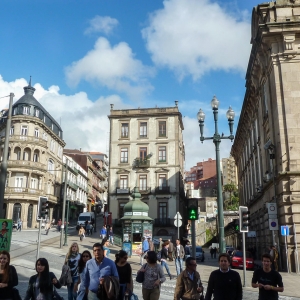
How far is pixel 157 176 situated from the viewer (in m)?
46.7

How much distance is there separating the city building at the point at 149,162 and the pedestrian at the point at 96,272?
128 ft

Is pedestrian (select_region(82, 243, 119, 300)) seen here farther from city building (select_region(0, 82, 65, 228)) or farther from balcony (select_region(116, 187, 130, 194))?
city building (select_region(0, 82, 65, 228))

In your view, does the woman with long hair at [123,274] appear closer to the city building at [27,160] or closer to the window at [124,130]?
A: the window at [124,130]

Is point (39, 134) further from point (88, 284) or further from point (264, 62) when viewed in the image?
point (88, 284)

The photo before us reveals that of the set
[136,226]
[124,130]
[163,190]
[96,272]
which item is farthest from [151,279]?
[124,130]

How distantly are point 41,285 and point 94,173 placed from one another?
263 feet

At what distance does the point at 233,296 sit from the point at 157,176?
41.1 m

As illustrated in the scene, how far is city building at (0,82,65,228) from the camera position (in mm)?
49500

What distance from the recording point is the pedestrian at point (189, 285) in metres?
6.28

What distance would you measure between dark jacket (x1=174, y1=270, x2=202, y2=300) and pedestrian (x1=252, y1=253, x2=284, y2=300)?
1.00 meters

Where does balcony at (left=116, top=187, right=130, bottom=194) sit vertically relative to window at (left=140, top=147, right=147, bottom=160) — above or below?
below

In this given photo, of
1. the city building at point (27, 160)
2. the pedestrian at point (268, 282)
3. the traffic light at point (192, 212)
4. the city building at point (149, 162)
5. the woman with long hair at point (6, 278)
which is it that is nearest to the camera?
the woman with long hair at point (6, 278)

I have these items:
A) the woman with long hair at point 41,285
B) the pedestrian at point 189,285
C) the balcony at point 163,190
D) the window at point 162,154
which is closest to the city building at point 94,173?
the window at point 162,154

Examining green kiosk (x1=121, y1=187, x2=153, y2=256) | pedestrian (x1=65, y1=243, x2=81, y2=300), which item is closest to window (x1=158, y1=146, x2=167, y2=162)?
green kiosk (x1=121, y1=187, x2=153, y2=256)
